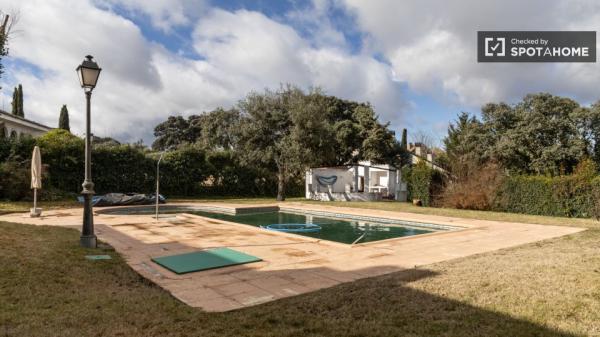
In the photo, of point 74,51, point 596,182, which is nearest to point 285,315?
point 596,182

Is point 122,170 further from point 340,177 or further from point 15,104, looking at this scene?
point 15,104

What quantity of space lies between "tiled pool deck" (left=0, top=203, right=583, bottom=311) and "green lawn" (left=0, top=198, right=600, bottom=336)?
37 centimetres

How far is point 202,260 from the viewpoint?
5.75 m

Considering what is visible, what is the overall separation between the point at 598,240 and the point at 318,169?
1694cm

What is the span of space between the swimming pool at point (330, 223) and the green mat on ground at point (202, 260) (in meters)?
3.41

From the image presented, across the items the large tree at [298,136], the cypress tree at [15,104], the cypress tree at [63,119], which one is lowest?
the large tree at [298,136]

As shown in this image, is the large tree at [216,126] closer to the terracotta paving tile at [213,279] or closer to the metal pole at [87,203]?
the metal pole at [87,203]

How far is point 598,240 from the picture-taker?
756cm

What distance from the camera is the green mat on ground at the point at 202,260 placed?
208 inches

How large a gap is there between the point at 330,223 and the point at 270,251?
22.4ft

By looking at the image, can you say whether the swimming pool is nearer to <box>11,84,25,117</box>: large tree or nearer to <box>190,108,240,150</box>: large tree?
<box>190,108,240,150</box>: large tree

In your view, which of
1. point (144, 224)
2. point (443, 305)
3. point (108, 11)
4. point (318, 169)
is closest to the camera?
point (443, 305)

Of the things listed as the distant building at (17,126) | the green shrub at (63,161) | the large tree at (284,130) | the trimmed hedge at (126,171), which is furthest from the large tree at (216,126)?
the distant building at (17,126)

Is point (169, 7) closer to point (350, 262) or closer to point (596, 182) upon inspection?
point (350, 262)
